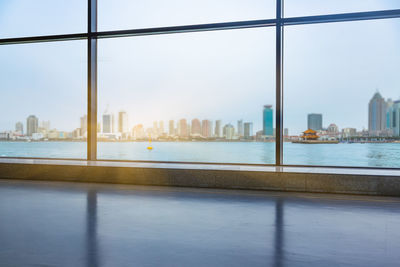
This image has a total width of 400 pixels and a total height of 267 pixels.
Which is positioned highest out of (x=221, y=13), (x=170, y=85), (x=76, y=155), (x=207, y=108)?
(x=221, y=13)

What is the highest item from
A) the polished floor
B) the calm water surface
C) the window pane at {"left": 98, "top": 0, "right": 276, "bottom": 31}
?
the window pane at {"left": 98, "top": 0, "right": 276, "bottom": 31}

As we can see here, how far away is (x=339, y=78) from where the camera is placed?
40562 mm

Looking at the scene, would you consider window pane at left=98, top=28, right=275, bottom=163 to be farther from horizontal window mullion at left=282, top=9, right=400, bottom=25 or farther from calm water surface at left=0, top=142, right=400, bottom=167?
horizontal window mullion at left=282, top=9, right=400, bottom=25

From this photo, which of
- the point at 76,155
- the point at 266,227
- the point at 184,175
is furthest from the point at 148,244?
the point at 76,155

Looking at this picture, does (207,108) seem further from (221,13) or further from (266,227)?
(266,227)

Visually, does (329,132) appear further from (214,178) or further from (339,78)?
(214,178)

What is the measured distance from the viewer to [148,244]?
233cm

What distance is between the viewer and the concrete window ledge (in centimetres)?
418

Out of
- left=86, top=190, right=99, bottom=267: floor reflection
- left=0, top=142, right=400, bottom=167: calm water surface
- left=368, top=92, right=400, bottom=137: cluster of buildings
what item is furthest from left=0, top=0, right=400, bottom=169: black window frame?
left=0, top=142, right=400, bottom=167: calm water surface

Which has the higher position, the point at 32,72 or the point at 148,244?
the point at 32,72

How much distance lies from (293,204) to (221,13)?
106ft

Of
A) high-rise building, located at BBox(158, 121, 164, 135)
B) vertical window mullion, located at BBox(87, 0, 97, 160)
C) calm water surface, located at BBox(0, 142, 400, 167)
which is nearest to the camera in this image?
vertical window mullion, located at BBox(87, 0, 97, 160)

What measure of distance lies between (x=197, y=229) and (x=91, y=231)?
0.74 m

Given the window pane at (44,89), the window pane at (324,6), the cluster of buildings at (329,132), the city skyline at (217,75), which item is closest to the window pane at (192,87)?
the city skyline at (217,75)
